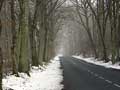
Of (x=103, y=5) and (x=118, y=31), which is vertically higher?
(x=103, y=5)

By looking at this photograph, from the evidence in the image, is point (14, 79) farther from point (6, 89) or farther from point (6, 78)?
point (6, 89)

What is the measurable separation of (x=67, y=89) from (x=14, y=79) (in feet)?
13.9

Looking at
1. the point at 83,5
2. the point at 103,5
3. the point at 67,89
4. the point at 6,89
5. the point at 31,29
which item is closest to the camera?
the point at 6,89

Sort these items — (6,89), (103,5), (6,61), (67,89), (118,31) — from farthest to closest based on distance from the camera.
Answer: (103,5) < (118,31) < (6,61) < (67,89) < (6,89)

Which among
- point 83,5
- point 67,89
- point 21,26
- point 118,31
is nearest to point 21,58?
point 21,26

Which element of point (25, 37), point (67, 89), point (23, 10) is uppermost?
point (23, 10)

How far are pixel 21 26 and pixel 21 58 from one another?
90.7 inches

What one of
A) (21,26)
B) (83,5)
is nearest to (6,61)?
(21,26)

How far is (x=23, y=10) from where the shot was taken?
832 inches

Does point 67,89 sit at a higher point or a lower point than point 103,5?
lower

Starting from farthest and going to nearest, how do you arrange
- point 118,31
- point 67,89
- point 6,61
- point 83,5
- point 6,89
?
point 83,5
point 118,31
point 6,61
point 67,89
point 6,89

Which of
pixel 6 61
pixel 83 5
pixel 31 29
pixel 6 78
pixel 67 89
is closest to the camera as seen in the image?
pixel 67 89

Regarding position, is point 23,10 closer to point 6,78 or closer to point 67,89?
point 6,78

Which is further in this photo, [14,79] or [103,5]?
[103,5]
